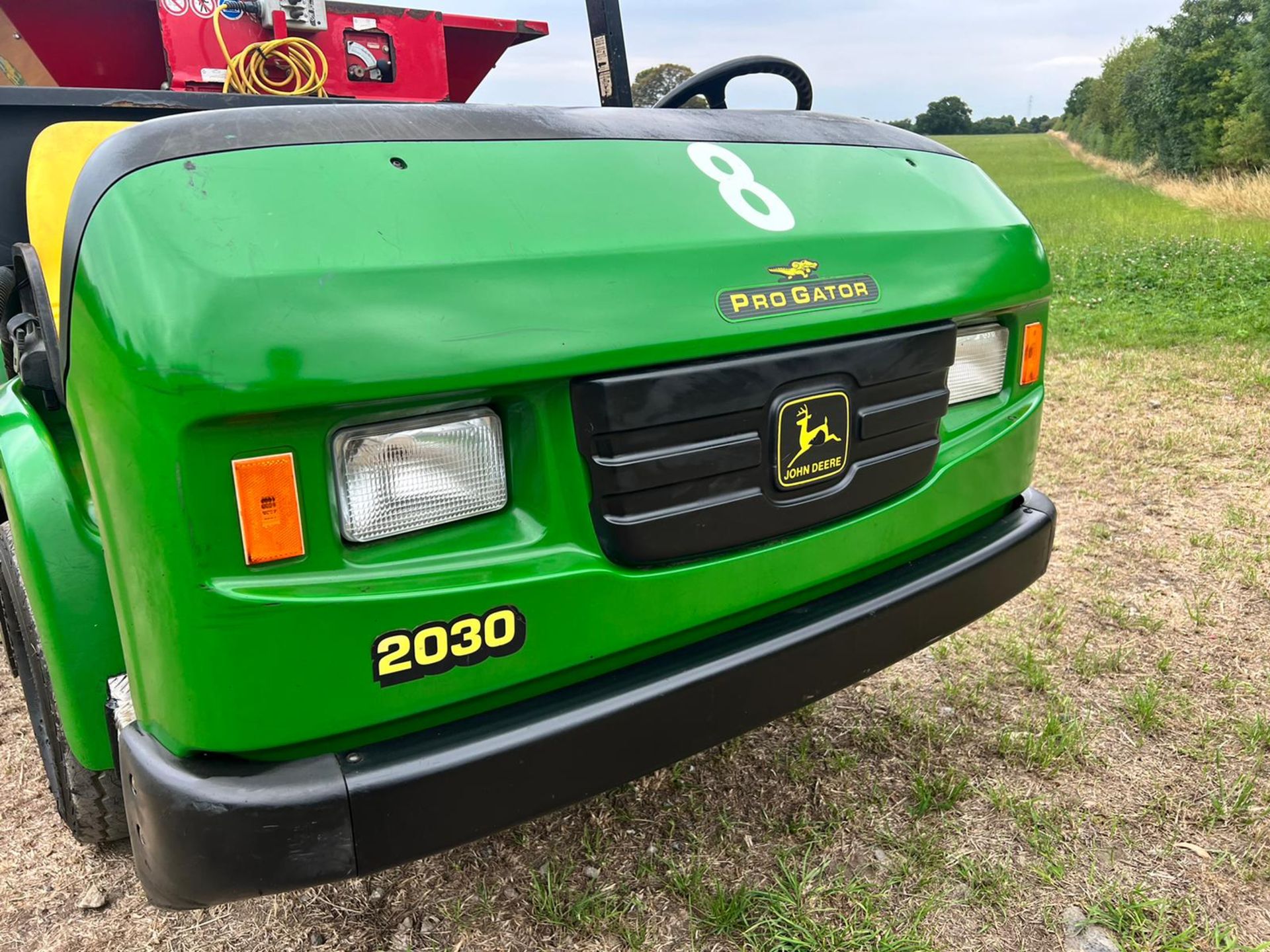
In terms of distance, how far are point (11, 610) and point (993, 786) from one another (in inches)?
92.8

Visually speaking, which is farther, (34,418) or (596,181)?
(34,418)

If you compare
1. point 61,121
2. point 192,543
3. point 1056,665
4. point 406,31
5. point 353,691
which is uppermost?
point 406,31

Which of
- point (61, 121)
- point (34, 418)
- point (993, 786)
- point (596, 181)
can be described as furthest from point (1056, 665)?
point (61, 121)

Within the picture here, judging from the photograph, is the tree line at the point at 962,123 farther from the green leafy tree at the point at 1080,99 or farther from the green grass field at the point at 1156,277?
the green grass field at the point at 1156,277

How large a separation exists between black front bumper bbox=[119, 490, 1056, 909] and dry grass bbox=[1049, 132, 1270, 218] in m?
17.1

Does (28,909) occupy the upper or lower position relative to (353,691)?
lower

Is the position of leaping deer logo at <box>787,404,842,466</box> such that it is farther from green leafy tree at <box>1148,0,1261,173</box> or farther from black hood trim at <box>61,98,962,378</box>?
green leafy tree at <box>1148,0,1261,173</box>

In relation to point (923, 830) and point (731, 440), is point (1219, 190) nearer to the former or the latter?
point (923, 830)

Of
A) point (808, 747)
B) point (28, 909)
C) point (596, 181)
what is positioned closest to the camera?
point (596, 181)

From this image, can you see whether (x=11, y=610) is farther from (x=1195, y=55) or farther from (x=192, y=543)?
(x=1195, y=55)

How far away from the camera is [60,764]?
1943mm

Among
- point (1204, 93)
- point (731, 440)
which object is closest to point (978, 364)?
point (731, 440)

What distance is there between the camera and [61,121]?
214 cm

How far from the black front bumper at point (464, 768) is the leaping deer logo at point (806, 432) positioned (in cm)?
33
